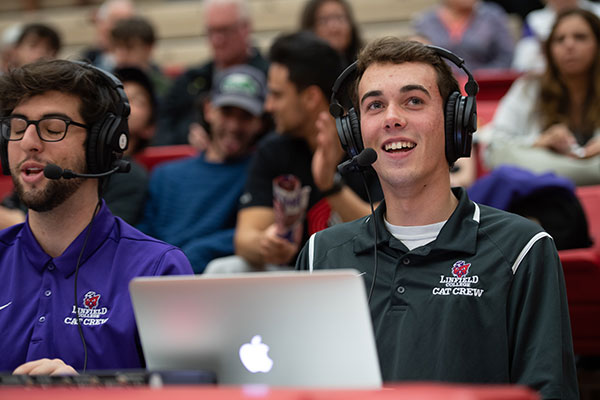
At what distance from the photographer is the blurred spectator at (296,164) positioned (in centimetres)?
263

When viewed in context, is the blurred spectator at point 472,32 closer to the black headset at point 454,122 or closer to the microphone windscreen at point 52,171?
the black headset at point 454,122

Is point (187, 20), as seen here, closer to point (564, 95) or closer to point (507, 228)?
point (564, 95)

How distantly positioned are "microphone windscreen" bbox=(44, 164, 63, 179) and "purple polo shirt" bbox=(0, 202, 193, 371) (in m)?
0.16

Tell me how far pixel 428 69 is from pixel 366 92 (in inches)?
5.9

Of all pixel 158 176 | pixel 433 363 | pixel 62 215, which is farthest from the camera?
pixel 158 176

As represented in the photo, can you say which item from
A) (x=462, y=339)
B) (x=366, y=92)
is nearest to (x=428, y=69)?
(x=366, y=92)

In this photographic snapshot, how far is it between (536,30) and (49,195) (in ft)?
11.6

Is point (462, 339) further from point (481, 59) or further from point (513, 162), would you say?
point (481, 59)

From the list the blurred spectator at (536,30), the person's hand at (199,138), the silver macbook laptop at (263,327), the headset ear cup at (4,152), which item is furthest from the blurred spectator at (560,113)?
the silver macbook laptop at (263,327)

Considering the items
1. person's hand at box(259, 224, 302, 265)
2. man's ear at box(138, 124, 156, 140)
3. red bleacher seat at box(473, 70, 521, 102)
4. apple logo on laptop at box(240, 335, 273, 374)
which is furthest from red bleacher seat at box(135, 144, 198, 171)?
apple logo on laptop at box(240, 335, 273, 374)

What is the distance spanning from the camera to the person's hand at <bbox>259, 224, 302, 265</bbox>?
8.77 ft

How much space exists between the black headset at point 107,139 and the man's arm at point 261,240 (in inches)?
33.0

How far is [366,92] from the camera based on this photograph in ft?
5.98

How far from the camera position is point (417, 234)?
1750 millimetres
